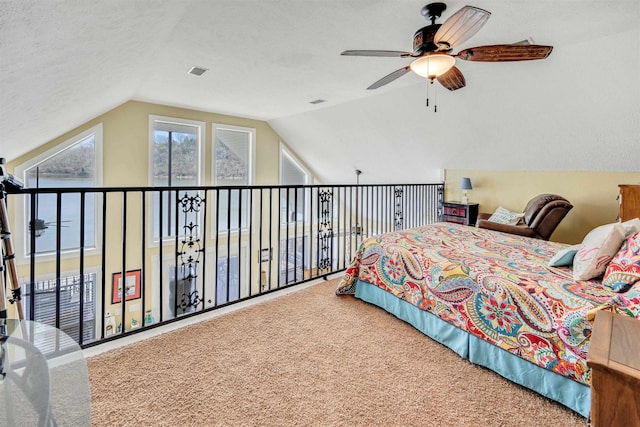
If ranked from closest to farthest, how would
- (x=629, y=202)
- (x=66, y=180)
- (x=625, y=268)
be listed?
(x=625, y=268) → (x=629, y=202) → (x=66, y=180)

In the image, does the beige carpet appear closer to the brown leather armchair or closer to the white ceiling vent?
the brown leather armchair

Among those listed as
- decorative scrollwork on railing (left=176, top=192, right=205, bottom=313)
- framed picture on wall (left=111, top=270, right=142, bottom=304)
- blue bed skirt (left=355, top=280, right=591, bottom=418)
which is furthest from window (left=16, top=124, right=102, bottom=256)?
blue bed skirt (left=355, top=280, right=591, bottom=418)

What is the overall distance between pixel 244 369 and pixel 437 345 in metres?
1.26

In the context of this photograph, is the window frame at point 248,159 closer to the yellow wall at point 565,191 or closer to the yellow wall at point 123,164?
the yellow wall at point 123,164

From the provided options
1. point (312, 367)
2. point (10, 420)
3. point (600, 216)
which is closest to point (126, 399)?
point (10, 420)

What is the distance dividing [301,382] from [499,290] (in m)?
1.24

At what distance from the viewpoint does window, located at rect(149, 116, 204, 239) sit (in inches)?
219

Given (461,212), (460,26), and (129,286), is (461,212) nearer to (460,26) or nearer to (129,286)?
(460,26)

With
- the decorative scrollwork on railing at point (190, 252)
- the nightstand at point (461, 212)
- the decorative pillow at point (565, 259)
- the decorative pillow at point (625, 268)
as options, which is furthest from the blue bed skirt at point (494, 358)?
the nightstand at point (461, 212)

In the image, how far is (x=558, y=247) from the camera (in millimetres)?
2633

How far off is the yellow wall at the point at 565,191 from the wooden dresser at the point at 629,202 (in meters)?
1.01

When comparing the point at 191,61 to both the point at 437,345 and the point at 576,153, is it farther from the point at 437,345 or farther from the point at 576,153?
the point at 576,153

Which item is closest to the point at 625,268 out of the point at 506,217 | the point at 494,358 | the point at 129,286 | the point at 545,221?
the point at 494,358

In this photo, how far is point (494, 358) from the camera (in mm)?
1795
